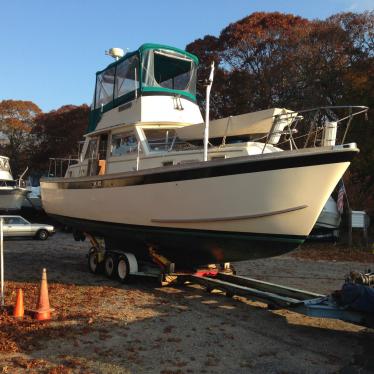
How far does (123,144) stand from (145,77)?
1.49m

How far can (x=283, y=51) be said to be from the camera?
24641mm

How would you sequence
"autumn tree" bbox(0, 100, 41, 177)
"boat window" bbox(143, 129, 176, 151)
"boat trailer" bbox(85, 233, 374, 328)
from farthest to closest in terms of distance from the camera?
"autumn tree" bbox(0, 100, 41, 177) → "boat window" bbox(143, 129, 176, 151) → "boat trailer" bbox(85, 233, 374, 328)

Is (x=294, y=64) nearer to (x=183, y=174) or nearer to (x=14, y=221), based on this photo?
(x=14, y=221)

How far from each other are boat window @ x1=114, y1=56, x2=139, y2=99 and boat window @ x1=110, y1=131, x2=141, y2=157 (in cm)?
99

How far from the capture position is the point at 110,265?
10023mm

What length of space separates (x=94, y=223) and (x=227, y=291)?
3.64 m

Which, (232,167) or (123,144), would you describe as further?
(123,144)

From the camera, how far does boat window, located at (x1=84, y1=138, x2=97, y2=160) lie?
11.1 metres

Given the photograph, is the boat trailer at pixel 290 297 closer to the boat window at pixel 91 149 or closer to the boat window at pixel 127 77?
the boat window at pixel 91 149

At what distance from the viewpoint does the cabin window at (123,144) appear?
32.2ft

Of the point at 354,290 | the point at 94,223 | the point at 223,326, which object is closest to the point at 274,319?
the point at 223,326

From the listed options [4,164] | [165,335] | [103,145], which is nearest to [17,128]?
[4,164]

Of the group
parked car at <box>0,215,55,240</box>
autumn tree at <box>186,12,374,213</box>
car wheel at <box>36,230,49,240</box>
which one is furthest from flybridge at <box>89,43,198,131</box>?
autumn tree at <box>186,12,374,213</box>

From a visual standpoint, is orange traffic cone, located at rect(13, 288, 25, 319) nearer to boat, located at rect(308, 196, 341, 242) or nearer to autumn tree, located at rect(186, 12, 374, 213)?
boat, located at rect(308, 196, 341, 242)
